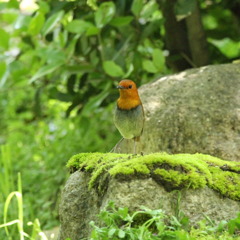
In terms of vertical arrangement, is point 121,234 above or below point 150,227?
above

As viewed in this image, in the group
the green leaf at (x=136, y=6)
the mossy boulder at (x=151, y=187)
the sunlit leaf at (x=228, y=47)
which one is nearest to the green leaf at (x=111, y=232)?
the mossy boulder at (x=151, y=187)

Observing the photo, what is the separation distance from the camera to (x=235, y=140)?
15.6ft

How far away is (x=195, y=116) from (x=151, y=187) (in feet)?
5.85

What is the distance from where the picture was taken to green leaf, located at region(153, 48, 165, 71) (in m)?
5.80

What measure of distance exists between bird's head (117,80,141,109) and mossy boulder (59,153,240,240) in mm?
848

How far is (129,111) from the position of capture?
4555 mm

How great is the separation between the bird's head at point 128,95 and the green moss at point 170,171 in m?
0.84

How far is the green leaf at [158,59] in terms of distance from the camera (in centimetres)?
Answer: 580

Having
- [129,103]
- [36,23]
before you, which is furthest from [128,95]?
[36,23]

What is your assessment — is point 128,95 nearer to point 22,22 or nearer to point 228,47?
point 22,22

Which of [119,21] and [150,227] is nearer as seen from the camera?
[150,227]

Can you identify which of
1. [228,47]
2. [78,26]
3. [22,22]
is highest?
[22,22]

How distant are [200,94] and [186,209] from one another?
6.54 ft

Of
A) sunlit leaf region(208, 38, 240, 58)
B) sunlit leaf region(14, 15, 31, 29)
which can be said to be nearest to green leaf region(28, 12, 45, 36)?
sunlit leaf region(14, 15, 31, 29)
